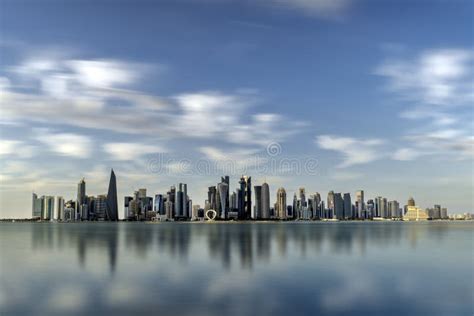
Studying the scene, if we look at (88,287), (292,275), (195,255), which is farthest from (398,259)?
(88,287)

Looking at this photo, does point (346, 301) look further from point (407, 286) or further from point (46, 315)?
point (46, 315)

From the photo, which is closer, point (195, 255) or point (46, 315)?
point (46, 315)

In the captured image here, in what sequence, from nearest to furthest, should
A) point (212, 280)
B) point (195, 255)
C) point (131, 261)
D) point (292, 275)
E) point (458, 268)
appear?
point (212, 280), point (292, 275), point (458, 268), point (131, 261), point (195, 255)

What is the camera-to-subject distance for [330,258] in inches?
3317

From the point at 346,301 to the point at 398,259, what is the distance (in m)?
42.1

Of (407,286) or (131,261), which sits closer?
(407,286)

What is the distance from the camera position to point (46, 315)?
130 feet

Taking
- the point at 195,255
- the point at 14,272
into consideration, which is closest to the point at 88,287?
the point at 14,272

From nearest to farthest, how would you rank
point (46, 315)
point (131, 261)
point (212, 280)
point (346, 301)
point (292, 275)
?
point (46, 315)
point (346, 301)
point (212, 280)
point (292, 275)
point (131, 261)

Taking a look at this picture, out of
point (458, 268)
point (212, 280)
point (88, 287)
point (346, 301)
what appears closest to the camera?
point (346, 301)

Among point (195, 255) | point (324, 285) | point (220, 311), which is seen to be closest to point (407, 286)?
point (324, 285)

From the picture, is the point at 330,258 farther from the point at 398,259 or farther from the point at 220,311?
the point at 220,311

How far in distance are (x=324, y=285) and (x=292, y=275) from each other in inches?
361

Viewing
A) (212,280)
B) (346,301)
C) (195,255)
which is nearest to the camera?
(346,301)
